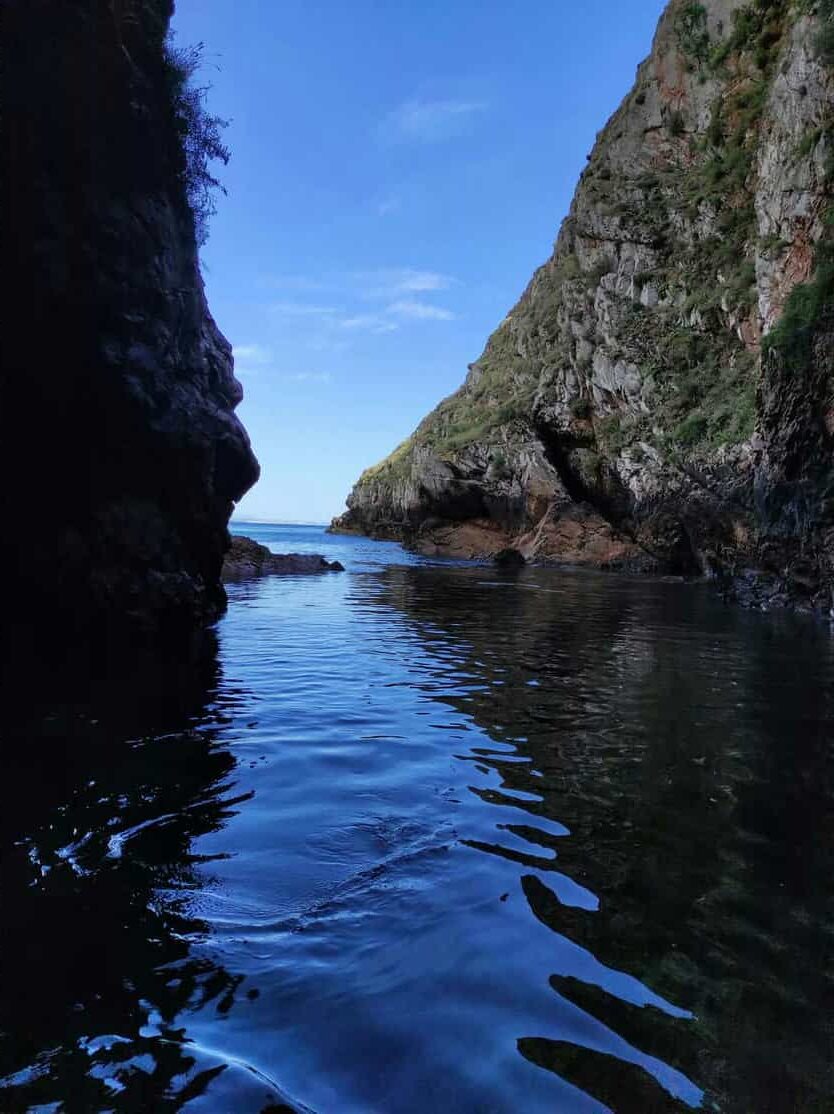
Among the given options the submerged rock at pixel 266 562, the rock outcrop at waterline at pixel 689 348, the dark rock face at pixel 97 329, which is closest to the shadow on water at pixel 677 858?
the dark rock face at pixel 97 329

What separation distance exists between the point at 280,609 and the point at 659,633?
996 centimetres

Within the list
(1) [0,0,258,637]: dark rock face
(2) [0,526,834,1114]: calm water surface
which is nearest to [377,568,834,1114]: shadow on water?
(2) [0,526,834,1114]: calm water surface

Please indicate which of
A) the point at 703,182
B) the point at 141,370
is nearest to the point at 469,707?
the point at 141,370

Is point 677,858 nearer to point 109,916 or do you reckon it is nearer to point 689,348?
point 109,916

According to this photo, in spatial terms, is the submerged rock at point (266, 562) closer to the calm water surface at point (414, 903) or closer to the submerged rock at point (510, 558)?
the submerged rock at point (510, 558)

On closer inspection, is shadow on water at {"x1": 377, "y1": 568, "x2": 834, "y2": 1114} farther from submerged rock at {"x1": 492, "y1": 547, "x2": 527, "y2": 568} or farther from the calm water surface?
submerged rock at {"x1": 492, "y1": 547, "x2": 527, "y2": 568}

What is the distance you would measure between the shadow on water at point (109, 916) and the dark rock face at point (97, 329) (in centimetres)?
513

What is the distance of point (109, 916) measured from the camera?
137 inches

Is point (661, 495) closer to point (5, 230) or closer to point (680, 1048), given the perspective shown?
point (5, 230)

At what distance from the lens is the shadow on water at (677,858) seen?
254 centimetres

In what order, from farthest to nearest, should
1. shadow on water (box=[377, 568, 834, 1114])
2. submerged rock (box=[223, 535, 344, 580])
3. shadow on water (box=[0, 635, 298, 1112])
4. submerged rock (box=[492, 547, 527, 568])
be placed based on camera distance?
submerged rock (box=[492, 547, 527, 568])
submerged rock (box=[223, 535, 344, 580])
shadow on water (box=[377, 568, 834, 1114])
shadow on water (box=[0, 635, 298, 1112])

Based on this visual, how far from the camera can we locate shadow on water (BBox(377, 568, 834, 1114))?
2.54 metres

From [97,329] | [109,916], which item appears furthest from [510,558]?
[109,916]

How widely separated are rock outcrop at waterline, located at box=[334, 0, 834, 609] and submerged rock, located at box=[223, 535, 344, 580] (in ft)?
62.2
